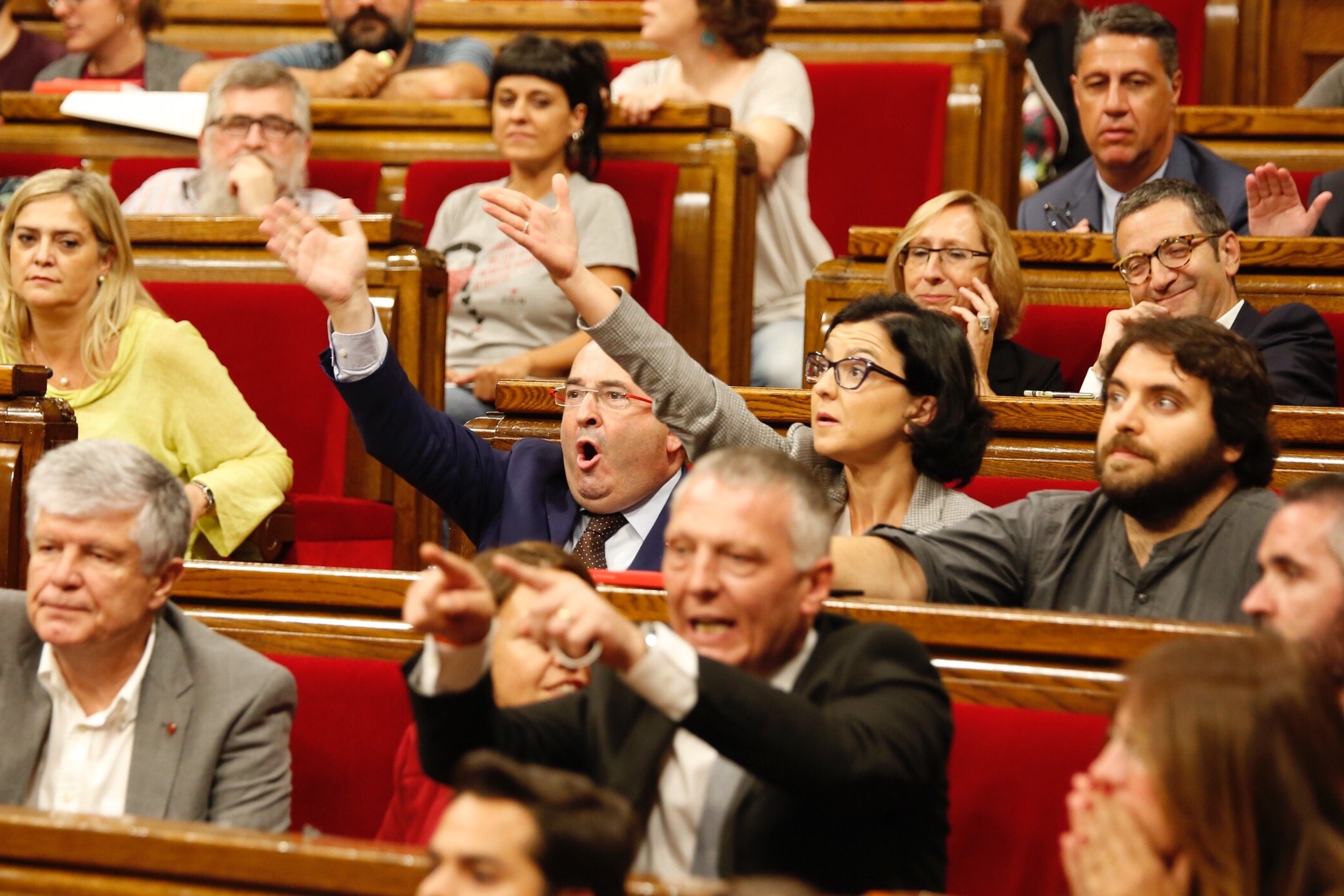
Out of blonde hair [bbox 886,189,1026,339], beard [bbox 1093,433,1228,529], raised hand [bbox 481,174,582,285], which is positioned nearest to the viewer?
beard [bbox 1093,433,1228,529]

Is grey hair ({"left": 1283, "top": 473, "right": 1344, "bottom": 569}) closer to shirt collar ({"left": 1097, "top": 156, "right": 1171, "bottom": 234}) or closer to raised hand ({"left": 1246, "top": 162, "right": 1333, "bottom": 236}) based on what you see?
raised hand ({"left": 1246, "top": 162, "right": 1333, "bottom": 236})

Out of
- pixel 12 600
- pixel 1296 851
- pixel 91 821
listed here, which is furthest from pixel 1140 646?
pixel 12 600

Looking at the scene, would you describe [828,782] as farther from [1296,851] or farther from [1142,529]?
[1142,529]

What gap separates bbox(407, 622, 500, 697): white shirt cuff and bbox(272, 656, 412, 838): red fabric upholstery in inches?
11.5

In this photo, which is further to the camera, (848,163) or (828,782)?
(848,163)

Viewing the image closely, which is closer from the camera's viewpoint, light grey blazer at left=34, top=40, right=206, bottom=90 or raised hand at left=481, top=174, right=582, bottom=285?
raised hand at left=481, top=174, right=582, bottom=285

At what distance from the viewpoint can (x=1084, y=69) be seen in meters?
2.04

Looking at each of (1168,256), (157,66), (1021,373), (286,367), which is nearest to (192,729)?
(286,367)

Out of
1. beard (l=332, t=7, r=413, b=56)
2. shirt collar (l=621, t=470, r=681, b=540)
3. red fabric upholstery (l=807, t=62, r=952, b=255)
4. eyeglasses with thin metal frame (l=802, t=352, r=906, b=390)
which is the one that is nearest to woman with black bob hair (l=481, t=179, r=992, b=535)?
eyeglasses with thin metal frame (l=802, t=352, r=906, b=390)

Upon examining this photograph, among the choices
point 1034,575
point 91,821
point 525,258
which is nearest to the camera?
point 91,821

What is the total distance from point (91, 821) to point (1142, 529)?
0.70 metres

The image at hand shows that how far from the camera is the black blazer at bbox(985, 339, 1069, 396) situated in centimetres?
165

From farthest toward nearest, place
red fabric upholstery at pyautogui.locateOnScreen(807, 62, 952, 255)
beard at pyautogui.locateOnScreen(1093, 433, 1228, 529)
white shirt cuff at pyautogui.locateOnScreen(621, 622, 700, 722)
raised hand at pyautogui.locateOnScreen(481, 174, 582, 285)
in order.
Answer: red fabric upholstery at pyautogui.locateOnScreen(807, 62, 952, 255), raised hand at pyautogui.locateOnScreen(481, 174, 582, 285), beard at pyautogui.locateOnScreen(1093, 433, 1228, 529), white shirt cuff at pyautogui.locateOnScreen(621, 622, 700, 722)

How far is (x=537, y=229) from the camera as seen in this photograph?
50.2 inches
